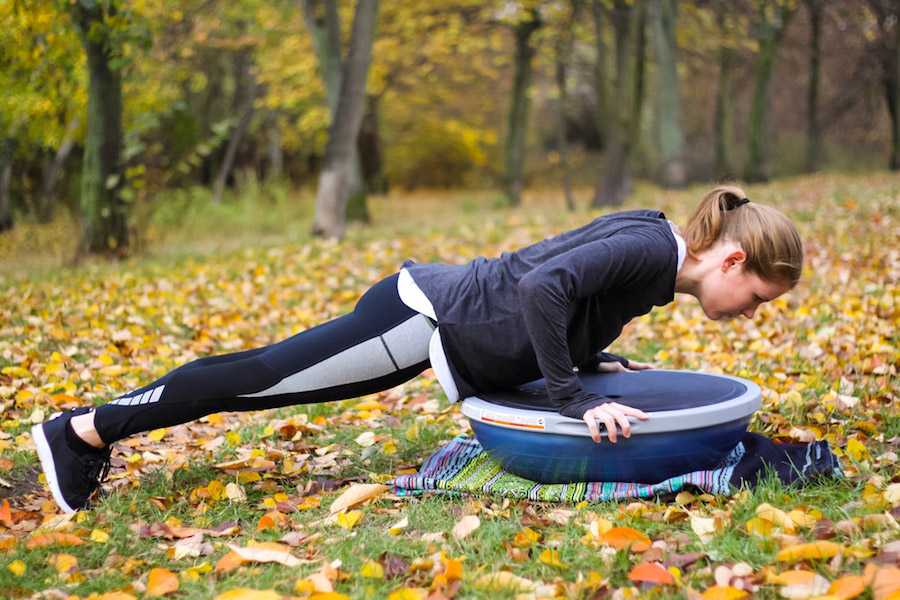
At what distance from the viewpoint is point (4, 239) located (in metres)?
11.4

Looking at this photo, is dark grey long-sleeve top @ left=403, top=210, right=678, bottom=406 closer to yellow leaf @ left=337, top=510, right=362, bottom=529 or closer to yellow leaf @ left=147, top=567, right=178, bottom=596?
yellow leaf @ left=337, top=510, right=362, bottom=529

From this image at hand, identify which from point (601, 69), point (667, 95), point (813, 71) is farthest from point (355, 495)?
point (813, 71)

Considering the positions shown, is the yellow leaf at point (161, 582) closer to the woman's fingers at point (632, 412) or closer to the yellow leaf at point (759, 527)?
the woman's fingers at point (632, 412)

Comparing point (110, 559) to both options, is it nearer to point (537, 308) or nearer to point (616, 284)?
point (537, 308)

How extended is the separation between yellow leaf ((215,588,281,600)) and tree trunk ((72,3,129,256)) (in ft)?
25.2

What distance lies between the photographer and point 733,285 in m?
3.06

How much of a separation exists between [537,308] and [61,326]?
4.51 metres

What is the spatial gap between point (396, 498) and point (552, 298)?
3.40 feet

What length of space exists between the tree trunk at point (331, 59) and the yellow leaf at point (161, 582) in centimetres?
1036

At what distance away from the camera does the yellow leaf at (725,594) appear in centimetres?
224

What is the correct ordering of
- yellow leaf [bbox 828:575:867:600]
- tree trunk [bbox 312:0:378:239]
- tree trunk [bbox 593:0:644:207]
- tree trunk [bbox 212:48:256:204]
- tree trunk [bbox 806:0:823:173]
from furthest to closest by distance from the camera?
tree trunk [bbox 212:48:256:204] < tree trunk [bbox 806:0:823:173] < tree trunk [bbox 593:0:644:207] < tree trunk [bbox 312:0:378:239] < yellow leaf [bbox 828:575:867:600]

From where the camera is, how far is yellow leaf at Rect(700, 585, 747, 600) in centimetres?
224

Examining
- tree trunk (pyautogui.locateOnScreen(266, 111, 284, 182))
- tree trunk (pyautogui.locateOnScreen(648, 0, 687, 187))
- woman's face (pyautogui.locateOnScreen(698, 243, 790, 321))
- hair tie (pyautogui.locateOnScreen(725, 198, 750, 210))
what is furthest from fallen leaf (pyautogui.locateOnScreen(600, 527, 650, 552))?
tree trunk (pyautogui.locateOnScreen(266, 111, 284, 182))

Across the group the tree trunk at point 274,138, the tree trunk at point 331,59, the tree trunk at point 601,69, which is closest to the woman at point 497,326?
the tree trunk at point 331,59
